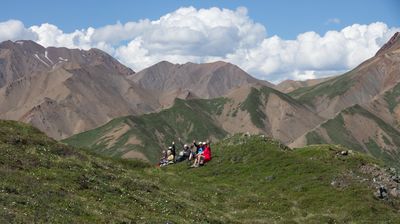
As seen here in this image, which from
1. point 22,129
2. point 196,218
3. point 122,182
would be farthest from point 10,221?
point 22,129

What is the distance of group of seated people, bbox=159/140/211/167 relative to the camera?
60719 mm

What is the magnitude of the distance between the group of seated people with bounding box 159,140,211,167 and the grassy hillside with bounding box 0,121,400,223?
112 centimetres

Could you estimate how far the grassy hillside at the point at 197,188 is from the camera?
29469mm

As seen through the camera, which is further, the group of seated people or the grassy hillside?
the group of seated people

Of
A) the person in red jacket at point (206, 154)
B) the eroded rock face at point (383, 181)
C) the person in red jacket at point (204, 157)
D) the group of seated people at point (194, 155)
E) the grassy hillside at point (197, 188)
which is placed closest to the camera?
the grassy hillside at point (197, 188)

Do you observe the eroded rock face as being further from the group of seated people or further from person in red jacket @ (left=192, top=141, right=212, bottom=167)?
the group of seated people

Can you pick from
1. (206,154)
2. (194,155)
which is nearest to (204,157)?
(206,154)

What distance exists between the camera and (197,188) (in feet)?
156

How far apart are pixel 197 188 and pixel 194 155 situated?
1615 cm

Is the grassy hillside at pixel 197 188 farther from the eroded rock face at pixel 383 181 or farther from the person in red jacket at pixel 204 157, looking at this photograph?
the person in red jacket at pixel 204 157

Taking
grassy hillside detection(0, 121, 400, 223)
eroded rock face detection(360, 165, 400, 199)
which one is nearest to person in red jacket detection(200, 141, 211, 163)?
grassy hillside detection(0, 121, 400, 223)

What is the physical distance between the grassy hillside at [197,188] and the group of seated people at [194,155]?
1.12 meters

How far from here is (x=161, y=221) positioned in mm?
29594

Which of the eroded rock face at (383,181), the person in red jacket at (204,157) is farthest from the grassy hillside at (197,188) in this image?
the person in red jacket at (204,157)
